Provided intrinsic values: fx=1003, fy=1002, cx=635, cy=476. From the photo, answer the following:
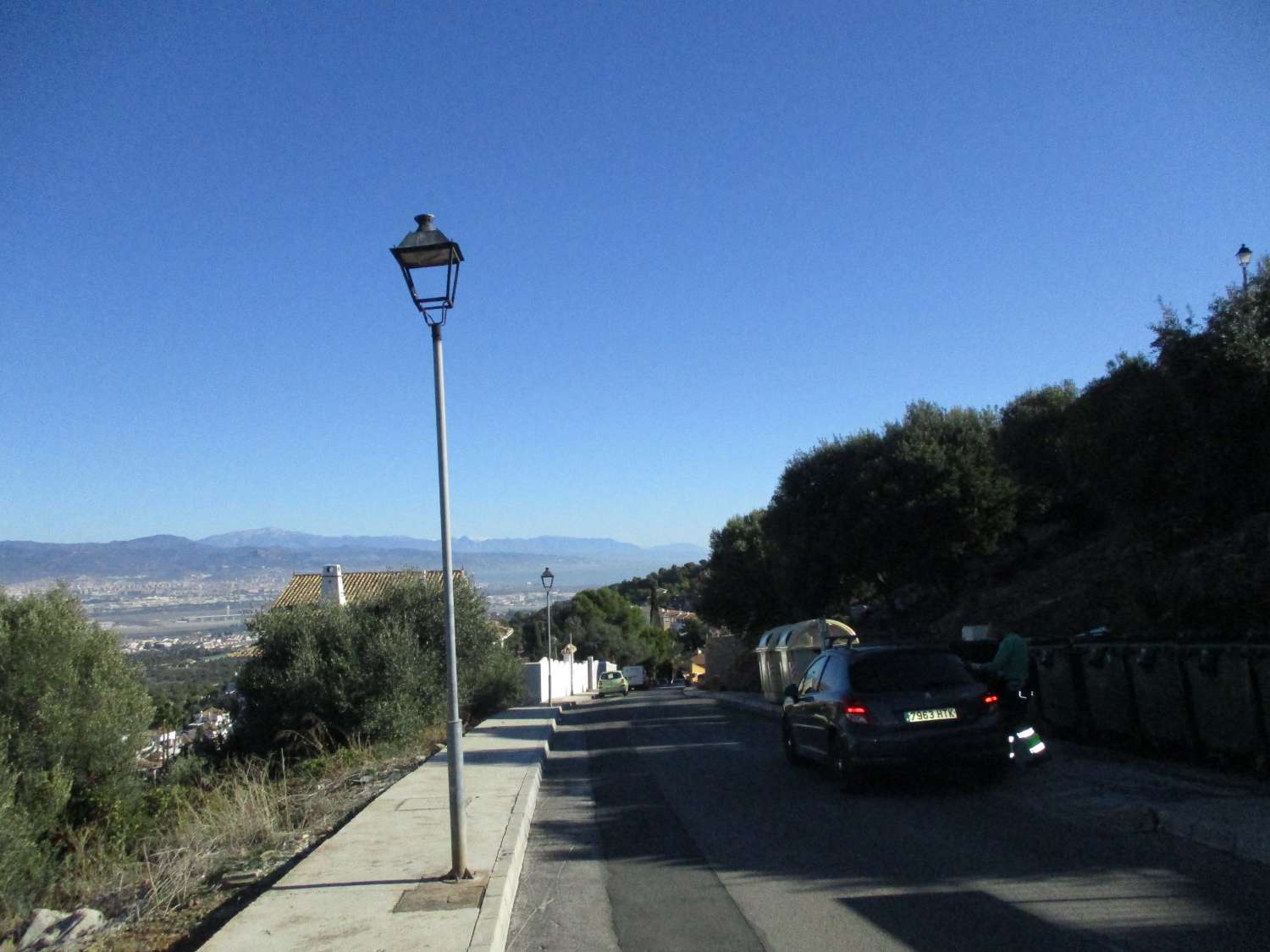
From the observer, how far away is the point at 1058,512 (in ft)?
108

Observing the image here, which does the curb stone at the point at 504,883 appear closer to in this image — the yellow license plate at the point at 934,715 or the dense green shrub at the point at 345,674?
the yellow license plate at the point at 934,715

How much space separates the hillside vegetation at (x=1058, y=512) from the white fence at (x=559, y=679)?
8480 mm

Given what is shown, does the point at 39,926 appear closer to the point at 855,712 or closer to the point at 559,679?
the point at 855,712

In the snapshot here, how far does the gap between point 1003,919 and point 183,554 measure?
7313cm

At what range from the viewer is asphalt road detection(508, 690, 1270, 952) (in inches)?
224

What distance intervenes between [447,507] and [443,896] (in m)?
2.71

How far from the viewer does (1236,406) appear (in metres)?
13.3

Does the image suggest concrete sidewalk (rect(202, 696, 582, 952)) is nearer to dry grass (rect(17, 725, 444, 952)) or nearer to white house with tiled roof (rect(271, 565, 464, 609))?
dry grass (rect(17, 725, 444, 952))

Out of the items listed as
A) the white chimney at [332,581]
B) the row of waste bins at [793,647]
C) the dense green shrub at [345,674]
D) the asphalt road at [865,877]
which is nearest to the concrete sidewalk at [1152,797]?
the asphalt road at [865,877]

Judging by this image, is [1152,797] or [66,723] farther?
[66,723]

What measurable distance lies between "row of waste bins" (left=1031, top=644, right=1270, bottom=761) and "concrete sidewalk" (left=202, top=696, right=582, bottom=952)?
6.59 meters

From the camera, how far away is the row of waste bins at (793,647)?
74.1 ft

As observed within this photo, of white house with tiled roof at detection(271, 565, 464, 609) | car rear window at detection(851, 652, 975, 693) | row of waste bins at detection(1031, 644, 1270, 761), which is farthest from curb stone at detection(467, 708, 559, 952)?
white house with tiled roof at detection(271, 565, 464, 609)

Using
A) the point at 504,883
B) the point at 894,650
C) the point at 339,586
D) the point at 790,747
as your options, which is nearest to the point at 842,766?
the point at 894,650
